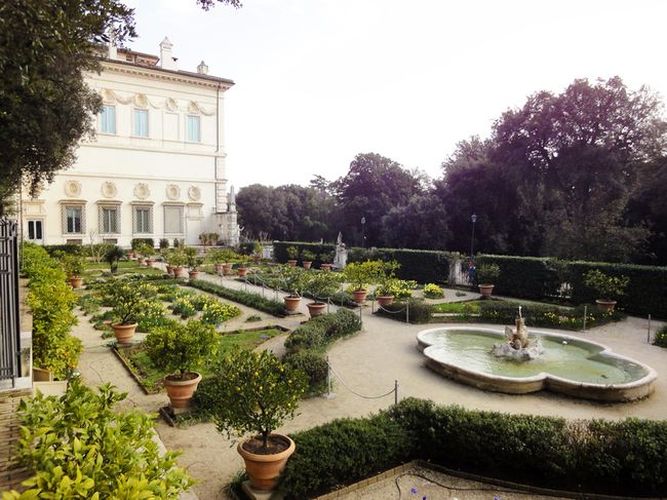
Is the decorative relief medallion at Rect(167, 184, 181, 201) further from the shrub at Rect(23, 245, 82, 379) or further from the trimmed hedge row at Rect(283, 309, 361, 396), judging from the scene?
the shrub at Rect(23, 245, 82, 379)

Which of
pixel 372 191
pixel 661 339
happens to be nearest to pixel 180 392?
pixel 661 339

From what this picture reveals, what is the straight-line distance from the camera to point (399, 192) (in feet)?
149

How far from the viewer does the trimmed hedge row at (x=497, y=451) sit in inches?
205

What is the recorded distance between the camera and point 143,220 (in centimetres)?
3931

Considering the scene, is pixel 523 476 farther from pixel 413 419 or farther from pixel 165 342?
pixel 165 342

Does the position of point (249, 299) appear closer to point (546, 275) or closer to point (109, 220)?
point (546, 275)

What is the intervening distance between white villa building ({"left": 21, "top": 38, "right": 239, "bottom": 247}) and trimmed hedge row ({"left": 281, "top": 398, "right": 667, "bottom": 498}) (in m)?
36.2

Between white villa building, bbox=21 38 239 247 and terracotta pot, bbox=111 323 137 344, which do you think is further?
white villa building, bbox=21 38 239 247

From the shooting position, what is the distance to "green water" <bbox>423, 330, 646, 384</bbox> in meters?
9.26

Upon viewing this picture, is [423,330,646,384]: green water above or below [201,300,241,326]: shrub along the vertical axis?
below

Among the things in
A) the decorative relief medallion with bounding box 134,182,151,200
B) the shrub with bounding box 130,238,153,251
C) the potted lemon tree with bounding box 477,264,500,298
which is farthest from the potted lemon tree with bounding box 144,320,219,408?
the decorative relief medallion with bounding box 134,182,151,200

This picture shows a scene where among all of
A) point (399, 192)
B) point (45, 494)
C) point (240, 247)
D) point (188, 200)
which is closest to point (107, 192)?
point (188, 200)

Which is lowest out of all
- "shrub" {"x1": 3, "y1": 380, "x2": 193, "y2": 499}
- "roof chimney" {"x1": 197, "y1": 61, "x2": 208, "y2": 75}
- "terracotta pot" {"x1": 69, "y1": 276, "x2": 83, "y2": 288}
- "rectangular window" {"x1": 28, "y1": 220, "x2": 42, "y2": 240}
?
"terracotta pot" {"x1": 69, "y1": 276, "x2": 83, "y2": 288}

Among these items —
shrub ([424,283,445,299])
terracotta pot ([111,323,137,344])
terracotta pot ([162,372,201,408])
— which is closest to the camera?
terracotta pot ([162,372,201,408])
